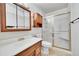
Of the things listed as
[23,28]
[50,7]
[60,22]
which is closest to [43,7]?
[50,7]

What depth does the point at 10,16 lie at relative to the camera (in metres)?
1.26

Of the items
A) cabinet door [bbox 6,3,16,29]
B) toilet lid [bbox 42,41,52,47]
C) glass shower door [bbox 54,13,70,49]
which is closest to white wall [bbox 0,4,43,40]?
cabinet door [bbox 6,3,16,29]

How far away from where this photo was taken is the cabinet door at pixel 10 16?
119 cm

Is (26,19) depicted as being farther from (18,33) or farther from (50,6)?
(50,6)

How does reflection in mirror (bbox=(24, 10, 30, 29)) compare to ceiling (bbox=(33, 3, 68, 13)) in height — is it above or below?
below

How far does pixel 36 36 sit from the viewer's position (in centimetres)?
167

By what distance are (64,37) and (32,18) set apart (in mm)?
735

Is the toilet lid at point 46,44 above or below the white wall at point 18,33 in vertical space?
below

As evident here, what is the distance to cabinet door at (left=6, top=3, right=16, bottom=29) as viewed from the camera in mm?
1190

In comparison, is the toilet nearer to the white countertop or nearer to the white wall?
the white countertop

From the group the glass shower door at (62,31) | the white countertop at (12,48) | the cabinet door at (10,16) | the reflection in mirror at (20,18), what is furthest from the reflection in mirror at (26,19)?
the glass shower door at (62,31)

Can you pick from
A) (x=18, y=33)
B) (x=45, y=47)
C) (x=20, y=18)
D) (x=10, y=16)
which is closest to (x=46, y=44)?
(x=45, y=47)

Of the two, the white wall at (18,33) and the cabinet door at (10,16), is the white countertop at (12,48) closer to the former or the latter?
the white wall at (18,33)

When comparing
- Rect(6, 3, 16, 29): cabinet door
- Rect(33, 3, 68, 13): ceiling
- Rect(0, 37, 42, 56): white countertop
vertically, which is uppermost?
Rect(33, 3, 68, 13): ceiling
